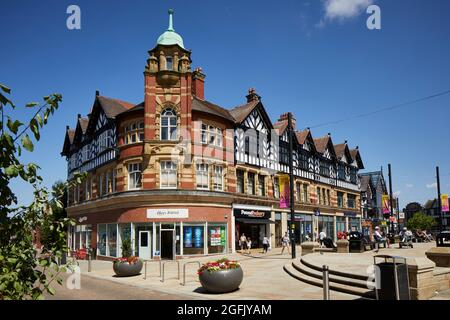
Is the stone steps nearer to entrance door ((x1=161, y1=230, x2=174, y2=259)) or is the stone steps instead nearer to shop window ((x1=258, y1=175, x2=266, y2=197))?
entrance door ((x1=161, y1=230, x2=174, y2=259))

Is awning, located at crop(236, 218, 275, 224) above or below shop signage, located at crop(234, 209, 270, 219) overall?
below

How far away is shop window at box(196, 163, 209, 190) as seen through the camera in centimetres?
2898

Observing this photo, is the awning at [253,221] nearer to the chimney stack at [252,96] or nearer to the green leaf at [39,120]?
the chimney stack at [252,96]

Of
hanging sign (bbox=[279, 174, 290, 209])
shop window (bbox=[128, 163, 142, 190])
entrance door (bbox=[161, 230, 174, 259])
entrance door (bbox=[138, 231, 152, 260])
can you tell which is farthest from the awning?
shop window (bbox=[128, 163, 142, 190])

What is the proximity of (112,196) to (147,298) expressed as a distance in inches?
763

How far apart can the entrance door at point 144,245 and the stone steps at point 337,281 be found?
13.3 metres

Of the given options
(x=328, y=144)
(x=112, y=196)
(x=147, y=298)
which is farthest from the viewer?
(x=328, y=144)

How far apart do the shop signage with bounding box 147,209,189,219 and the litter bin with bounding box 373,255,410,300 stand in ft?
62.6

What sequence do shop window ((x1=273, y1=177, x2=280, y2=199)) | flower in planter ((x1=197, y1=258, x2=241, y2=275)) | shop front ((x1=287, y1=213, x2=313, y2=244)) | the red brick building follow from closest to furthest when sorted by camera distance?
flower in planter ((x1=197, y1=258, x2=241, y2=275)), the red brick building, shop window ((x1=273, y1=177, x2=280, y2=199)), shop front ((x1=287, y1=213, x2=313, y2=244))

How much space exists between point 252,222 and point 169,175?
896 cm

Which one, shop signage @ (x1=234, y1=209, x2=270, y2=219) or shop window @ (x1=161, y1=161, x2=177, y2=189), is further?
shop signage @ (x1=234, y1=209, x2=270, y2=219)
